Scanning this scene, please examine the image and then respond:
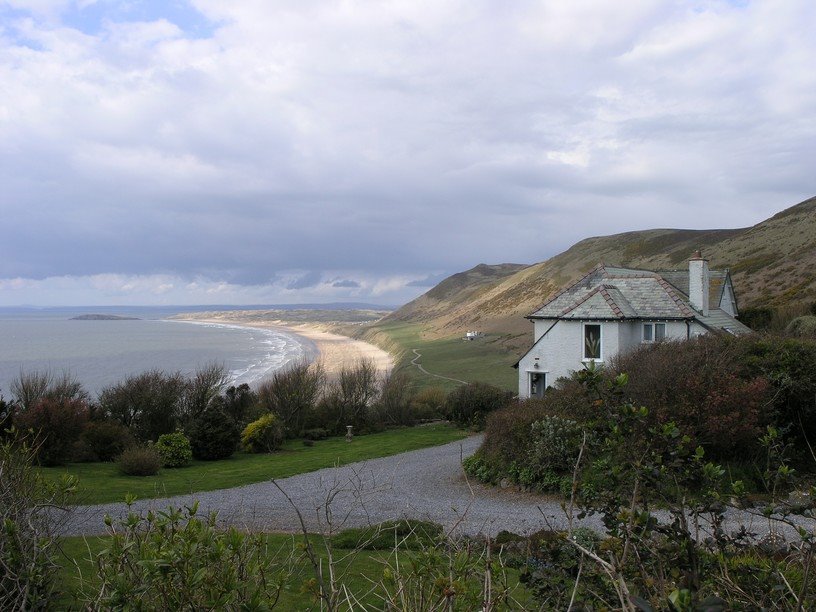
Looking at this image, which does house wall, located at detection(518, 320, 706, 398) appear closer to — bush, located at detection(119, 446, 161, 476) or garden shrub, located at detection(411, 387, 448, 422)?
garden shrub, located at detection(411, 387, 448, 422)

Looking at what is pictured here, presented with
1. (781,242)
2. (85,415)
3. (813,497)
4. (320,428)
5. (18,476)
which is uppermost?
(781,242)

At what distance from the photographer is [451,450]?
25.0 m

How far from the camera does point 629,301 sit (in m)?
29.2

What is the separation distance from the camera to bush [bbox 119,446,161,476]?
69.8 feet

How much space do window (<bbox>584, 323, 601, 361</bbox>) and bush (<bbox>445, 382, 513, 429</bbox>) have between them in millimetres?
5087

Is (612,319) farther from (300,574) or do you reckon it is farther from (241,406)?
(300,574)

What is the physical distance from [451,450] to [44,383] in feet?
56.8

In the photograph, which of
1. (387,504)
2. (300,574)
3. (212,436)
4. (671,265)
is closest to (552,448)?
(387,504)

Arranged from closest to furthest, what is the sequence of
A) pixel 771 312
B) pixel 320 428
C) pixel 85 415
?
1. pixel 85 415
2. pixel 320 428
3. pixel 771 312

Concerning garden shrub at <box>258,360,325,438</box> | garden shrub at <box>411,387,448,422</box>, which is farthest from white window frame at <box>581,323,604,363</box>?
garden shrub at <box>258,360,325,438</box>

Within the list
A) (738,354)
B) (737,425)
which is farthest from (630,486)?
(738,354)

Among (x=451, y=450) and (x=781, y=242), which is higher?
(x=781, y=242)

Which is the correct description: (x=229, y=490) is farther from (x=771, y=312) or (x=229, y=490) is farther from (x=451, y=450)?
(x=771, y=312)

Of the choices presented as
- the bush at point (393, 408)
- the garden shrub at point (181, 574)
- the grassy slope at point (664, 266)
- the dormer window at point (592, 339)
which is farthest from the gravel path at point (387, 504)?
the grassy slope at point (664, 266)
